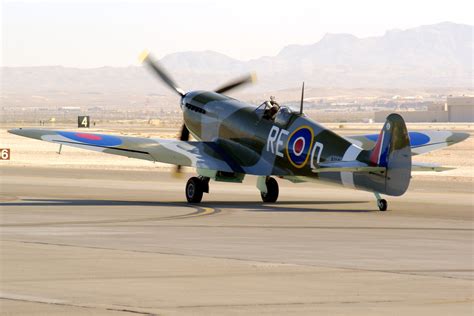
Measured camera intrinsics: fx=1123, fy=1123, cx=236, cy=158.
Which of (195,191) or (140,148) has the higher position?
(140,148)

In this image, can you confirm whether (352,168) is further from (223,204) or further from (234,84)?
(234,84)

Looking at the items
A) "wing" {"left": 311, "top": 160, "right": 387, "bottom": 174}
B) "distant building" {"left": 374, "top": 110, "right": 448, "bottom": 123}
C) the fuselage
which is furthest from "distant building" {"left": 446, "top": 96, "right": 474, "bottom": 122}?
"wing" {"left": 311, "top": 160, "right": 387, "bottom": 174}

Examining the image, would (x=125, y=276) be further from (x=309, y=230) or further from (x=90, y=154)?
(x=90, y=154)

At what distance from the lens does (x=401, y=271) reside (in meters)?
14.4

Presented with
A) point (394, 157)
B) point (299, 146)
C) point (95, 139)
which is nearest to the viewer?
point (394, 157)

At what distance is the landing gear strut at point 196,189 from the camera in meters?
27.7

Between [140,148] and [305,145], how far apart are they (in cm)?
448

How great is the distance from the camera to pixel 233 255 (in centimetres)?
1612

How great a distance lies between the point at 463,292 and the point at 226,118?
16.8m

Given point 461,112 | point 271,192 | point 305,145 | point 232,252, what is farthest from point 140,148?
point 461,112

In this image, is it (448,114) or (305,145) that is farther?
(448,114)

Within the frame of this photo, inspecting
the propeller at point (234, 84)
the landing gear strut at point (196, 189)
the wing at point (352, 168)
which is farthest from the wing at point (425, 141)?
the wing at point (352, 168)

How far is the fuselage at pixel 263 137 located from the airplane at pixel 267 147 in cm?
2

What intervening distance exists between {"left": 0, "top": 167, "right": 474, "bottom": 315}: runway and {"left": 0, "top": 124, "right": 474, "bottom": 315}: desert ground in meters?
0.02
